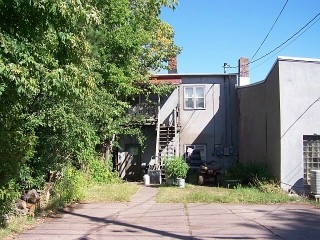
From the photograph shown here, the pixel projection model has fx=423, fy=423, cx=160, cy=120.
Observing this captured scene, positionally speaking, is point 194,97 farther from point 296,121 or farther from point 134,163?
point 296,121

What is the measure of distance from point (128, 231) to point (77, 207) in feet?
14.2

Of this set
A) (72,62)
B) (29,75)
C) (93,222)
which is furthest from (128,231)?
(29,75)

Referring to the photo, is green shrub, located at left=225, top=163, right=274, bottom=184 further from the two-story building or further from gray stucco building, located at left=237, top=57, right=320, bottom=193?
the two-story building

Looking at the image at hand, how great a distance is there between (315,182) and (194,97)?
493 inches

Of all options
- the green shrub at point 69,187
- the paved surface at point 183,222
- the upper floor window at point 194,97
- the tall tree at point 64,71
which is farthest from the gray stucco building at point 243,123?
the green shrub at point 69,187

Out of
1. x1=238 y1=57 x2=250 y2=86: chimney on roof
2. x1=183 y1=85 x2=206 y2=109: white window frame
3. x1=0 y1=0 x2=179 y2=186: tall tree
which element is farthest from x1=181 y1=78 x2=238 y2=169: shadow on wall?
x1=0 y1=0 x2=179 y2=186: tall tree

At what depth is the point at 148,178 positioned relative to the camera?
73.3ft

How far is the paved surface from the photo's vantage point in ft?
30.3

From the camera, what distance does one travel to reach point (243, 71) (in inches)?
1081

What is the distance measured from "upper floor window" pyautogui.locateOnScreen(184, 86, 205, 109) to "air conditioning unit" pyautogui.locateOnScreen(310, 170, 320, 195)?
11.9 m

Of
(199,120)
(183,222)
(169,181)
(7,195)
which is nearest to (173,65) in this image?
(199,120)

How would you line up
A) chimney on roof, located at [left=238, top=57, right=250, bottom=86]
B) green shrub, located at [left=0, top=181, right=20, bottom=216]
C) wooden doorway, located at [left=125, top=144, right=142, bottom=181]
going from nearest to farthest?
green shrub, located at [left=0, top=181, right=20, bottom=216], wooden doorway, located at [left=125, top=144, right=142, bottom=181], chimney on roof, located at [left=238, top=57, right=250, bottom=86]

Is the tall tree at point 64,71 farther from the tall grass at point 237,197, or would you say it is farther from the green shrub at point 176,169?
the tall grass at point 237,197

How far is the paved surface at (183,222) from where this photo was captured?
9242 mm
